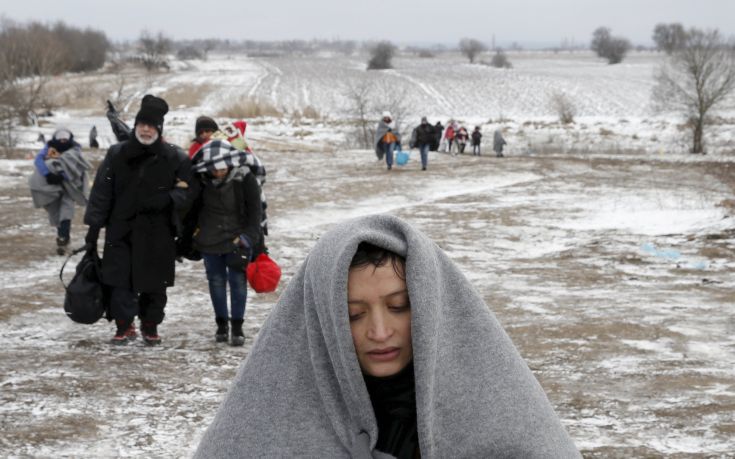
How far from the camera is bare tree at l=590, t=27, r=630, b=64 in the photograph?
11575cm

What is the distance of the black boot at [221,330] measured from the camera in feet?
23.2

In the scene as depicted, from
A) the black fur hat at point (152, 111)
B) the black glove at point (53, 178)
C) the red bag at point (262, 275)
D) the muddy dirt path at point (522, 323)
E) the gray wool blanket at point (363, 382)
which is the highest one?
the black fur hat at point (152, 111)

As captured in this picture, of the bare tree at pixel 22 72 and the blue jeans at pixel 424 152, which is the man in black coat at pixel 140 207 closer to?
the blue jeans at pixel 424 152

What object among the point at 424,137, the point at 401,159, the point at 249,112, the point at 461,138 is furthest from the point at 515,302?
the point at 249,112

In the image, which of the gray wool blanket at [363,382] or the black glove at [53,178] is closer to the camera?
the gray wool blanket at [363,382]

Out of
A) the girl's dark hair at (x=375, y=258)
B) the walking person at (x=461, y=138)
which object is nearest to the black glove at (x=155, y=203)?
the girl's dark hair at (x=375, y=258)

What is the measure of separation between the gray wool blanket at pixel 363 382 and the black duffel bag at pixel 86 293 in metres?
4.79

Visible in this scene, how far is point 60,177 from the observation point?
10.2 m

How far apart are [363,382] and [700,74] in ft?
120

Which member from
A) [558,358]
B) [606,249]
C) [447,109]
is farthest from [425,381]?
[447,109]

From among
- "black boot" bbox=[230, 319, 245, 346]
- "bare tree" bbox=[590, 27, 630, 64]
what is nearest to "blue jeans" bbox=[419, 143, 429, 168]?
"black boot" bbox=[230, 319, 245, 346]

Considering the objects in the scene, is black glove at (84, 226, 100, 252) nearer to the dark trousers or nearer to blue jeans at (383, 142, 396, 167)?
the dark trousers

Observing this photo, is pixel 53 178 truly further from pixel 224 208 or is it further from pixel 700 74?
pixel 700 74

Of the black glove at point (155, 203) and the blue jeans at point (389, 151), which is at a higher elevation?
the black glove at point (155, 203)
